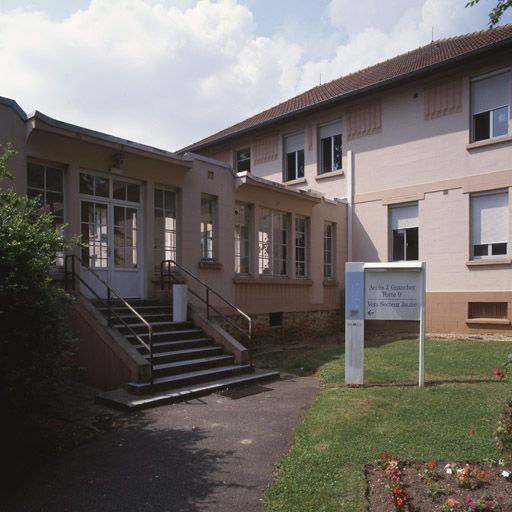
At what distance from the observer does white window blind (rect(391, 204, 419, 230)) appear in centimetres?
1505

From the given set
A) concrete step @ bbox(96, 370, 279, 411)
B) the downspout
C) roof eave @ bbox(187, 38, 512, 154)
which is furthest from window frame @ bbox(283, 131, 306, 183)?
concrete step @ bbox(96, 370, 279, 411)

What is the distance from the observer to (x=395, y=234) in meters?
15.6

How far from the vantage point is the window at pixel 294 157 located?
698 inches

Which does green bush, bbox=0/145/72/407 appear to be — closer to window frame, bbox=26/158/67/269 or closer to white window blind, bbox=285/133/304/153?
window frame, bbox=26/158/67/269

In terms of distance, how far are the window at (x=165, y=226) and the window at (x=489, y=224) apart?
8.67m

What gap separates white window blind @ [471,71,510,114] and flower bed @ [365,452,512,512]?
12003mm

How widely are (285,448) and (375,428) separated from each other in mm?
1076

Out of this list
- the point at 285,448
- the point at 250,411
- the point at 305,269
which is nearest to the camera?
the point at 285,448

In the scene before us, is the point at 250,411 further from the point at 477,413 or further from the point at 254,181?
the point at 254,181

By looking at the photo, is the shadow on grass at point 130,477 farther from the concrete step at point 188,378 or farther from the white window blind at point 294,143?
the white window blind at point 294,143

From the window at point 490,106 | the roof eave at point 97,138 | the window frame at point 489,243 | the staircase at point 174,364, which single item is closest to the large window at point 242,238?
the roof eave at point 97,138

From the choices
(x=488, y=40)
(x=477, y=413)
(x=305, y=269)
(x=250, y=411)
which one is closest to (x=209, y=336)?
(x=250, y=411)

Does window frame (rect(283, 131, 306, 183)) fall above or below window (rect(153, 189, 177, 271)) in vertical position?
above

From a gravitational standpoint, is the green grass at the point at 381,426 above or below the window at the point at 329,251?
below
